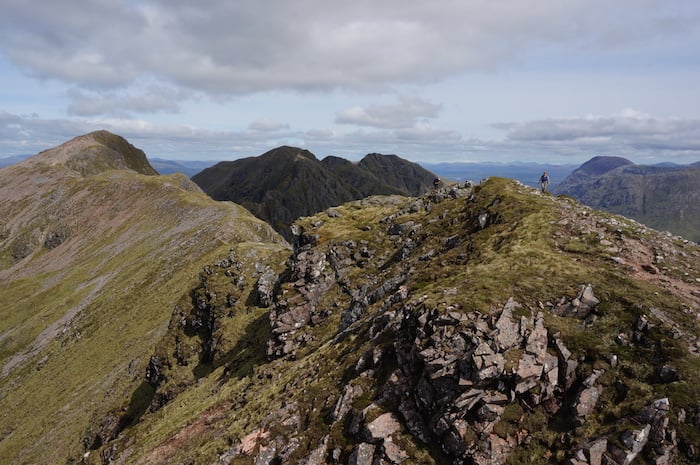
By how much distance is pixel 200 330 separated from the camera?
253ft

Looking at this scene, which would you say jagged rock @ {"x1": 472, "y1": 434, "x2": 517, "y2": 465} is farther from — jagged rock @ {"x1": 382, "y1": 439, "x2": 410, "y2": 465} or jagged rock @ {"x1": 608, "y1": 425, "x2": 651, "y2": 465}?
jagged rock @ {"x1": 608, "y1": 425, "x2": 651, "y2": 465}

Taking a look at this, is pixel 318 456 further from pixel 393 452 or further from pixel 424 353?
pixel 424 353

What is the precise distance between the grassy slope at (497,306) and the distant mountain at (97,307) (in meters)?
31.3

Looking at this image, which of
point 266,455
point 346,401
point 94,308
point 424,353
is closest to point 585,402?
point 424,353

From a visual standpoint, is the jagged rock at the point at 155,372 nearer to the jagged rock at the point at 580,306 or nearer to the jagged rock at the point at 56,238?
the jagged rock at the point at 580,306

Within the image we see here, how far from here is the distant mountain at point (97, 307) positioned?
82.6 metres

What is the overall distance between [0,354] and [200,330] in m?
92.6

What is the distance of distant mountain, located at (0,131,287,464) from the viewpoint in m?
82.6

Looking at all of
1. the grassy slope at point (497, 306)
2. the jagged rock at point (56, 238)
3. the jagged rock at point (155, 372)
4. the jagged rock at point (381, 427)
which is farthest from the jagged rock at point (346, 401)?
the jagged rock at point (56, 238)

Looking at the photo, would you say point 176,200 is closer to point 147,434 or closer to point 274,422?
point 147,434

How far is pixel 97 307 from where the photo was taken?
119 metres

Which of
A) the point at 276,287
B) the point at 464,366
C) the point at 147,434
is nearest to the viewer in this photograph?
the point at 464,366

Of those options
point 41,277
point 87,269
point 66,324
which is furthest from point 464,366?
point 41,277

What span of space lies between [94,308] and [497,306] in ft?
427
